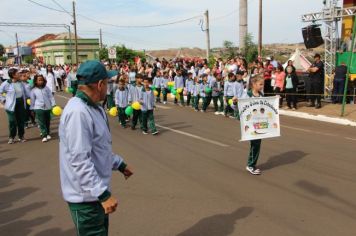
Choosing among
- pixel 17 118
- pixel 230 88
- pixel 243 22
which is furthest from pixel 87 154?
pixel 243 22

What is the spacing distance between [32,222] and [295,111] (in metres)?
12.6

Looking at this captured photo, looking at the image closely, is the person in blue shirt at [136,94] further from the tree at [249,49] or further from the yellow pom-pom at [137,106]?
the tree at [249,49]

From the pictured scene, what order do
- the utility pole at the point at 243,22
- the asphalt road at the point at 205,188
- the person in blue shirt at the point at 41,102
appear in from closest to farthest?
the asphalt road at the point at 205,188
the person in blue shirt at the point at 41,102
the utility pole at the point at 243,22

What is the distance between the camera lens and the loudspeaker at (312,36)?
18828mm

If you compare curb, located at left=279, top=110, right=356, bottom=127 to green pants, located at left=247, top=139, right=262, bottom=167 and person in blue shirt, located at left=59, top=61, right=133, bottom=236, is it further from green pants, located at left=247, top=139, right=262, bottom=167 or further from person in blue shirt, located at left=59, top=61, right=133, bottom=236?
person in blue shirt, located at left=59, top=61, right=133, bottom=236

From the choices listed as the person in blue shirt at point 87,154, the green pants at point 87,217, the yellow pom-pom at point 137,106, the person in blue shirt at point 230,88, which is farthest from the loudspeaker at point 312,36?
the green pants at point 87,217

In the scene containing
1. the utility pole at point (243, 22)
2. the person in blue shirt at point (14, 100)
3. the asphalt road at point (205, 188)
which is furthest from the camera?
the utility pole at point (243, 22)

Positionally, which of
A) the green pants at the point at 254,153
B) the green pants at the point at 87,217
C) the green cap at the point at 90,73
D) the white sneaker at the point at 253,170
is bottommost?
the white sneaker at the point at 253,170

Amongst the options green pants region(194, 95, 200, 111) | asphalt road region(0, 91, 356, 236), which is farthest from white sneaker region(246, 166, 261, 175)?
green pants region(194, 95, 200, 111)

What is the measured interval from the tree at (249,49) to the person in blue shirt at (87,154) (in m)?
28.3

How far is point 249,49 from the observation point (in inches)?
1216

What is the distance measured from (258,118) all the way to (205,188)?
1.84 m

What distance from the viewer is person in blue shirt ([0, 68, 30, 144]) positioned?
11.0 metres

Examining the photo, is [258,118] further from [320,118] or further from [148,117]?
[320,118]
